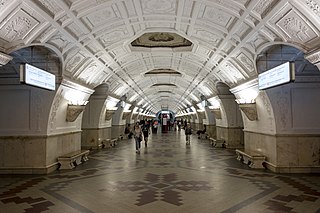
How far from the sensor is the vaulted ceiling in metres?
5.41

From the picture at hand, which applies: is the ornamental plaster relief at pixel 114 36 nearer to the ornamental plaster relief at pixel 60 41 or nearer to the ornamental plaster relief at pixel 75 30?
the ornamental plaster relief at pixel 75 30

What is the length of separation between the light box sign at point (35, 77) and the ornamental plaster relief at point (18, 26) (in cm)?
71

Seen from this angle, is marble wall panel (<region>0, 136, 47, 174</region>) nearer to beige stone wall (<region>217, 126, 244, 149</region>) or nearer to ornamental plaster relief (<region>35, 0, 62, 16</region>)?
ornamental plaster relief (<region>35, 0, 62, 16</region>)

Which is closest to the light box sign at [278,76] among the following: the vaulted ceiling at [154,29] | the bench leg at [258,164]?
the vaulted ceiling at [154,29]

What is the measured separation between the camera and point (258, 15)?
5957 millimetres

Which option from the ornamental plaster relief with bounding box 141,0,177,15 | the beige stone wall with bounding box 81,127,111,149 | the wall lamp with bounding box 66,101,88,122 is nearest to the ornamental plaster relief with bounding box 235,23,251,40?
the ornamental plaster relief with bounding box 141,0,177,15

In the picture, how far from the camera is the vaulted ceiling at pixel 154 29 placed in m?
5.41

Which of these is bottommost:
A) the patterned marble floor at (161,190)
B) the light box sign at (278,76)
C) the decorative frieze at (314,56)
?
the patterned marble floor at (161,190)

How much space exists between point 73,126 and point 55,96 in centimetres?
291

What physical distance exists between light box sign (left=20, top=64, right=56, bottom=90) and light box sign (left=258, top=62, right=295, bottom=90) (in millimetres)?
6364

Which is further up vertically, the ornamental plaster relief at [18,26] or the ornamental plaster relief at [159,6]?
the ornamental plaster relief at [159,6]

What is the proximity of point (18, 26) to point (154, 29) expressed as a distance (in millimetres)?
4292

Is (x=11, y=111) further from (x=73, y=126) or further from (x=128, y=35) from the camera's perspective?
(x=128, y=35)

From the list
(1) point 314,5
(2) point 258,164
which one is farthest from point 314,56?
(2) point 258,164
